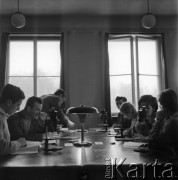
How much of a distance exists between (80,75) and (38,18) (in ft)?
6.02

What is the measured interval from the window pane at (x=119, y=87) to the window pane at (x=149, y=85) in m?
0.32

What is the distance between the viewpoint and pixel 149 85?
7.18m

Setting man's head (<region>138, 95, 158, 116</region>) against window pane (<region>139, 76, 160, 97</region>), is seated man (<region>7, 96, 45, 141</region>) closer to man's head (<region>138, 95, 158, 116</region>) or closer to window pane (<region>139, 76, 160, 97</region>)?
man's head (<region>138, 95, 158, 116</region>)

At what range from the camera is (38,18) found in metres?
6.91

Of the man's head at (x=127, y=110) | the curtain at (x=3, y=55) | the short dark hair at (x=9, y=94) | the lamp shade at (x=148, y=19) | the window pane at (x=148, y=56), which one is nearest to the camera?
the short dark hair at (x=9, y=94)

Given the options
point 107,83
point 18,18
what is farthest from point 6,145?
point 107,83

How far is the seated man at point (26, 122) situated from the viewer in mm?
3129

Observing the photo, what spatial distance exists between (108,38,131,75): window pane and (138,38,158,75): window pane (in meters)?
0.33

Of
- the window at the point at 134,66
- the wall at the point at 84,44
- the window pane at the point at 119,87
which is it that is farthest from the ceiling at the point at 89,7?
the window pane at the point at 119,87

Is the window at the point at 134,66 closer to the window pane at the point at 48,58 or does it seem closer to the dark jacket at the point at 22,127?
the window pane at the point at 48,58

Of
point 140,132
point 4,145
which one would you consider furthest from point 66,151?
point 140,132

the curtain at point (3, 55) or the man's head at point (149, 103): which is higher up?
the curtain at point (3, 55)

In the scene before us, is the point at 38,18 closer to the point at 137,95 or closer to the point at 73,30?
the point at 73,30

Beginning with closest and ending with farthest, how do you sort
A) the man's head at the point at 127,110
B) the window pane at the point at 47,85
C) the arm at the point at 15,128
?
1. the arm at the point at 15,128
2. the man's head at the point at 127,110
3. the window pane at the point at 47,85
